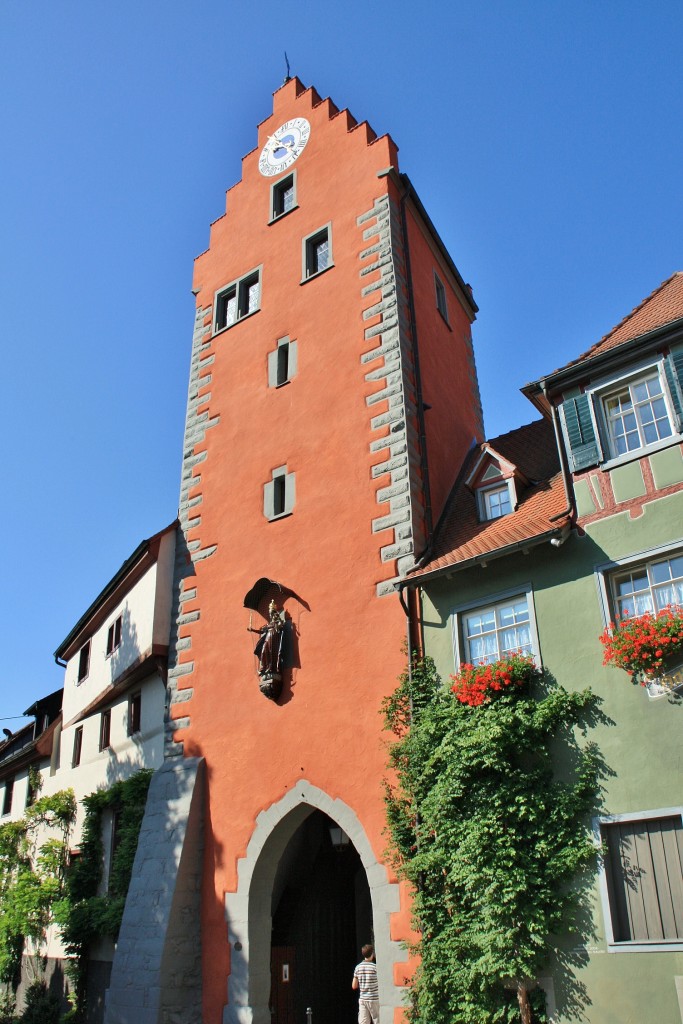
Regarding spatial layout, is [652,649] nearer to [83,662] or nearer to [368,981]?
[368,981]

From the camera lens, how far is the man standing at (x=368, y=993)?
11234mm

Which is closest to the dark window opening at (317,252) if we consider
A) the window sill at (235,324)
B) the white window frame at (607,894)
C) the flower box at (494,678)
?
the window sill at (235,324)

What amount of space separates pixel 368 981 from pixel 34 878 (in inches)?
435

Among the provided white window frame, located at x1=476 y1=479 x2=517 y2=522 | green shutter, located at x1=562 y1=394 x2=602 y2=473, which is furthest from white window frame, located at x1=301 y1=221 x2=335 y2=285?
green shutter, located at x1=562 y1=394 x2=602 y2=473

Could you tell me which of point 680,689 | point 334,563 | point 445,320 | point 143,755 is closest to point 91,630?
point 143,755

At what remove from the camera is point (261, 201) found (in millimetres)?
19141

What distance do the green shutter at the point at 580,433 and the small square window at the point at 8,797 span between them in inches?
781

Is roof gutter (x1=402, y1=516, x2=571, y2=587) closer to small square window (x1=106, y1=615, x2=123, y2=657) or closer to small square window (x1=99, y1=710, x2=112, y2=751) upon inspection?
small square window (x1=106, y1=615, x2=123, y2=657)

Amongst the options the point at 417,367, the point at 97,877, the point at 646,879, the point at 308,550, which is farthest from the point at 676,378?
the point at 97,877

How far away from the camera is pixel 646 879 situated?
9273mm

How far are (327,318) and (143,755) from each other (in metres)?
8.96

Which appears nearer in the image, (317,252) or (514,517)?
(514,517)

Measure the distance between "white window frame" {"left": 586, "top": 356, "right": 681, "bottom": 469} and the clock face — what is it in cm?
1005

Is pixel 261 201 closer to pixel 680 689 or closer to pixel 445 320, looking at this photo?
pixel 445 320
